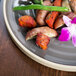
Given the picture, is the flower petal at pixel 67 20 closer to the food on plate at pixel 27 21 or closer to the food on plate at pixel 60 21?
the food on plate at pixel 60 21

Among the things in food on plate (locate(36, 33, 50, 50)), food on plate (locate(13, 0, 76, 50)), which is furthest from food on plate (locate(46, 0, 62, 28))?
food on plate (locate(36, 33, 50, 50))

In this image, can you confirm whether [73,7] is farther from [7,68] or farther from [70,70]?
[7,68]

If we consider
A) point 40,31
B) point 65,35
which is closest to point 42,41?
point 40,31

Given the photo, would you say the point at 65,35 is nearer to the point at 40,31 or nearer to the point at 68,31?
the point at 68,31

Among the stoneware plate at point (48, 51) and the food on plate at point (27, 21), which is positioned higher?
the food on plate at point (27, 21)

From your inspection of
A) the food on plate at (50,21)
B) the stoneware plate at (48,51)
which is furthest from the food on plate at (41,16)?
the stoneware plate at (48,51)

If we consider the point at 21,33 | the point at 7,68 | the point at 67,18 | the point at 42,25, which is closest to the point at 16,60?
the point at 7,68
